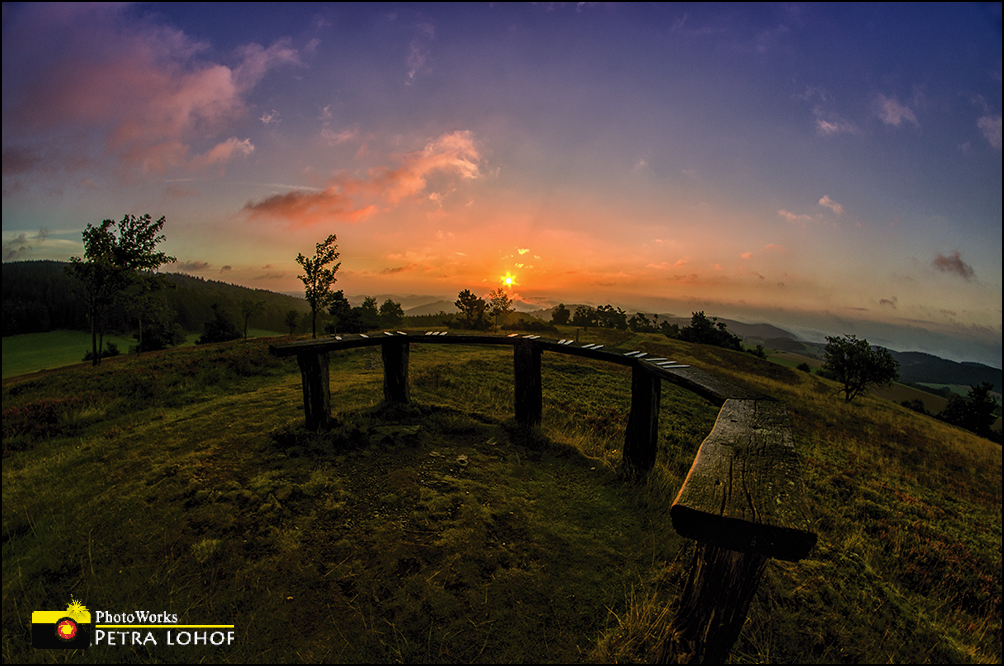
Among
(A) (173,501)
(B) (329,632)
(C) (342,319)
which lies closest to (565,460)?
(B) (329,632)

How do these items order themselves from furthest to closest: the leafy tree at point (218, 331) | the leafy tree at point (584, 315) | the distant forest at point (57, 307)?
the leafy tree at point (584, 315) < the distant forest at point (57, 307) < the leafy tree at point (218, 331)

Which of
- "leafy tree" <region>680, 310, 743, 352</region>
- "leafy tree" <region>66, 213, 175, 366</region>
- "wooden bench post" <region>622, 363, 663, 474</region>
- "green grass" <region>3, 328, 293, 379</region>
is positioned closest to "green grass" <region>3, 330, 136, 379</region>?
"green grass" <region>3, 328, 293, 379</region>

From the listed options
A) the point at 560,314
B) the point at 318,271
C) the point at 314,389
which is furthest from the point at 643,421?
the point at 560,314

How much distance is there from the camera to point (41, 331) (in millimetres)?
77188

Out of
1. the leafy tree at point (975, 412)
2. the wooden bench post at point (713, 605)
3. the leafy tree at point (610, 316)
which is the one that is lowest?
the leafy tree at point (975, 412)

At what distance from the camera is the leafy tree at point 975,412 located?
49219 mm

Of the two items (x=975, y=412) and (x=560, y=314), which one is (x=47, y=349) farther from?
(x=975, y=412)

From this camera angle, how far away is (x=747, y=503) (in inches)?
67.5

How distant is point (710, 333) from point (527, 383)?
A: 65586 mm

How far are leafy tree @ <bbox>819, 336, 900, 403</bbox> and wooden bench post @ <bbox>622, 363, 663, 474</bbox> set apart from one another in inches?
1554

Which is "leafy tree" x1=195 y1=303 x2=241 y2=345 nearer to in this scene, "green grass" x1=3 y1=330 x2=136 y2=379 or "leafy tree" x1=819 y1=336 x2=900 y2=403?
"green grass" x1=3 y1=330 x2=136 y2=379

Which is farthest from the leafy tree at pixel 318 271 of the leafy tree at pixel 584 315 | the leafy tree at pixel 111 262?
the leafy tree at pixel 584 315

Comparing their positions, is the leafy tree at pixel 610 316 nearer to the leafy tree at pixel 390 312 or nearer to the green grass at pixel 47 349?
the leafy tree at pixel 390 312

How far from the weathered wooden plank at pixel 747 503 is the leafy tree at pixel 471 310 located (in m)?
48.4
